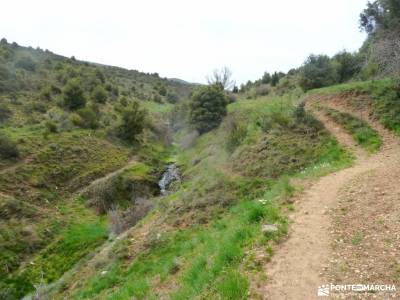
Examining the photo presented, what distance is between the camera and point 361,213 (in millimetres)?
8727

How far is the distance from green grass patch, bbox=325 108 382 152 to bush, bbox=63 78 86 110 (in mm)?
26819

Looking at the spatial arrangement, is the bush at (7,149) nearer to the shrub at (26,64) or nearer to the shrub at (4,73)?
the shrub at (4,73)

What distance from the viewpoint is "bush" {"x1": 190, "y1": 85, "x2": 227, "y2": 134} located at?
34156 mm

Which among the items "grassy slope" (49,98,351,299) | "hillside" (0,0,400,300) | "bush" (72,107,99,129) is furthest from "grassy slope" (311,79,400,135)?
"bush" (72,107,99,129)

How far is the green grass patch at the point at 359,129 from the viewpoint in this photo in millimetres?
15721

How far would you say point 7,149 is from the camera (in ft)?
82.8

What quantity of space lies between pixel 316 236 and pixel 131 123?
97.5ft

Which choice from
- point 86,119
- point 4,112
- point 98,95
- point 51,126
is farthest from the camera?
point 98,95

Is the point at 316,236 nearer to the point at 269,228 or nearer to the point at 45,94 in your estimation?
the point at 269,228

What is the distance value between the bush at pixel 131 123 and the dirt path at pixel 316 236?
25717mm

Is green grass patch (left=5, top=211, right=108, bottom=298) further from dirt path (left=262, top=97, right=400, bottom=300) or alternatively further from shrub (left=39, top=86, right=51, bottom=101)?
shrub (left=39, top=86, right=51, bottom=101)

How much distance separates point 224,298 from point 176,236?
6658 millimetres

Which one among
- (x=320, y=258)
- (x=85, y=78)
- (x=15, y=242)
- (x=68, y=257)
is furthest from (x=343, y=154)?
(x=85, y=78)

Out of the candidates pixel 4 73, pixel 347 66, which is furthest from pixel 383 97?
pixel 4 73
